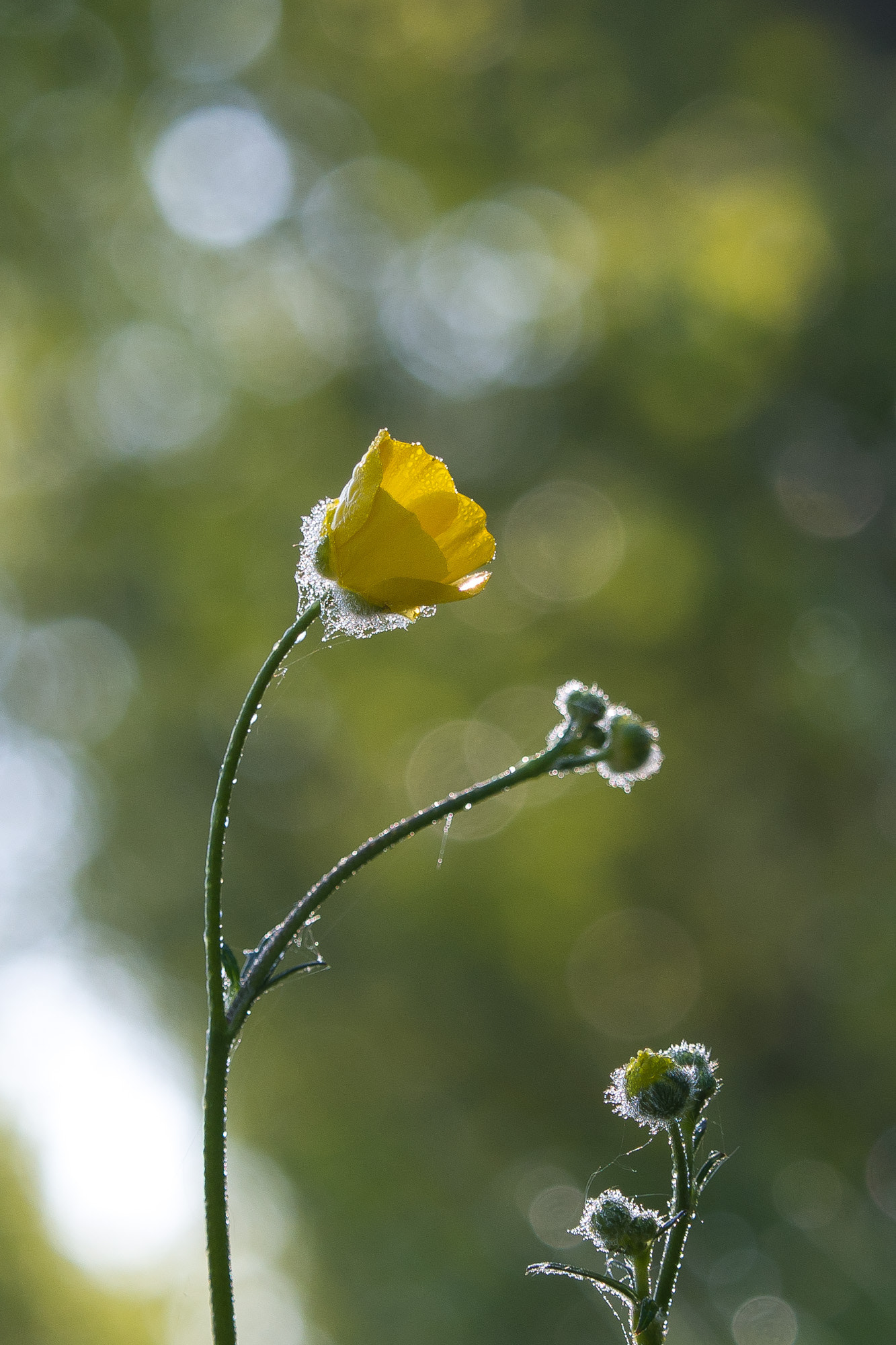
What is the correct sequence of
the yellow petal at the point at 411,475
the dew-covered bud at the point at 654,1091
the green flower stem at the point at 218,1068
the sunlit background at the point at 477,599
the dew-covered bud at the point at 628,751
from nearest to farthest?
1. the green flower stem at the point at 218,1068
2. the dew-covered bud at the point at 628,751
3. the dew-covered bud at the point at 654,1091
4. the yellow petal at the point at 411,475
5. the sunlit background at the point at 477,599

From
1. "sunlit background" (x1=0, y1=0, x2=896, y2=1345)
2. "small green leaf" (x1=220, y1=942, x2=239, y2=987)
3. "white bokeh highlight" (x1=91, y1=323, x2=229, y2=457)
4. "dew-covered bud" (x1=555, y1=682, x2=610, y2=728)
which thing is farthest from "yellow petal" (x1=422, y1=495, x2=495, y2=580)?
"white bokeh highlight" (x1=91, y1=323, x2=229, y2=457)

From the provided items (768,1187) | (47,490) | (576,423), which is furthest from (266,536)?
(768,1187)

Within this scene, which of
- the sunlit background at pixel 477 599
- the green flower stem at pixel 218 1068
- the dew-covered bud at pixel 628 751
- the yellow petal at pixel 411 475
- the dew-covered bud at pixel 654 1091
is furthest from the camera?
the sunlit background at pixel 477 599

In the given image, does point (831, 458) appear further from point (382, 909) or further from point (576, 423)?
point (382, 909)

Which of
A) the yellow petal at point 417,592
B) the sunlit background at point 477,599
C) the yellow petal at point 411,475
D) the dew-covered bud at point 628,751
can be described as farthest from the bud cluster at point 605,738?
the sunlit background at point 477,599

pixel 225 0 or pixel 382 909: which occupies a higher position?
pixel 225 0

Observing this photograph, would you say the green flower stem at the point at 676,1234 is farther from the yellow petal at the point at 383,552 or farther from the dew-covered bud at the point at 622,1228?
the yellow petal at the point at 383,552

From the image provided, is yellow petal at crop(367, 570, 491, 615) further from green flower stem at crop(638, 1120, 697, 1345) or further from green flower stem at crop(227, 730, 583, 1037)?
green flower stem at crop(638, 1120, 697, 1345)
